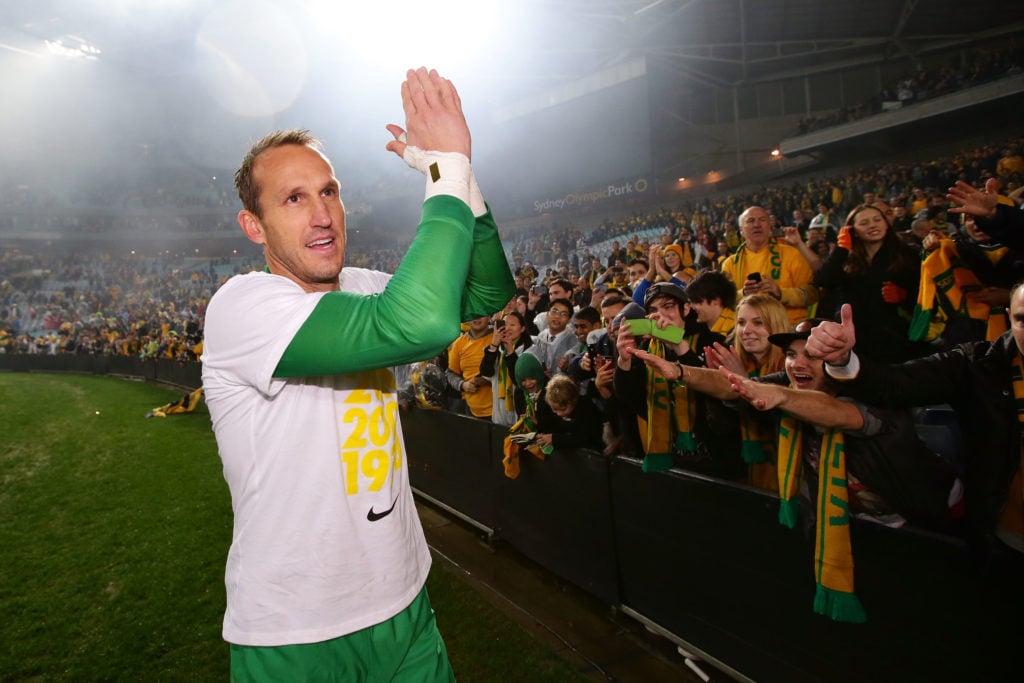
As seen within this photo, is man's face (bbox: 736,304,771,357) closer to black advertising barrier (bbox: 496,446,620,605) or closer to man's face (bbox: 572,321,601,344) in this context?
black advertising barrier (bbox: 496,446,620,605)

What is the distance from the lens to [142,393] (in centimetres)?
1711

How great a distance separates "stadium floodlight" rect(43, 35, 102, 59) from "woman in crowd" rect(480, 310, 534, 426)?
38.3 metres

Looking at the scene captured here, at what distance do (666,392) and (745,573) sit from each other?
3.83 feet

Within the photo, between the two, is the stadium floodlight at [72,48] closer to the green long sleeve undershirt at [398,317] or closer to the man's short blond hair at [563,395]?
the man's short blond hair at [563,395]

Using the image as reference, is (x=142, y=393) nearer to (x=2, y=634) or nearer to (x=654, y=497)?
(x=2, y=634)

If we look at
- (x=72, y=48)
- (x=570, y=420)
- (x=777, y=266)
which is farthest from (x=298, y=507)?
(x=72, y=48)

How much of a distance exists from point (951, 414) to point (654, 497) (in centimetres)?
192

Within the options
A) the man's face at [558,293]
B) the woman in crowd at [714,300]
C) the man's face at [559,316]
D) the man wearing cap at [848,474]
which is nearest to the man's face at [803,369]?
the man wearing cap at [848,474]

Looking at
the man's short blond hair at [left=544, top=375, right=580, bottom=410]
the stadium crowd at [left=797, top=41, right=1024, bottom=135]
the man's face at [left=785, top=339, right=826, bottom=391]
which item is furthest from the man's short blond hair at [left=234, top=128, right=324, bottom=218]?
the stadium crowd at [left=797, top=41, right=1024, bottom=135]

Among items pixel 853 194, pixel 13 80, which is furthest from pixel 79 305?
pixel 853 194

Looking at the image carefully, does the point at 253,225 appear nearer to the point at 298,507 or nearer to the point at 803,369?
the point at 298,507

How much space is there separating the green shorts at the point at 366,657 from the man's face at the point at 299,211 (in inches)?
37.9

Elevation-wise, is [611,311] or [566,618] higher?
[611,311]

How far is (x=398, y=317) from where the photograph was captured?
3.89 ft
